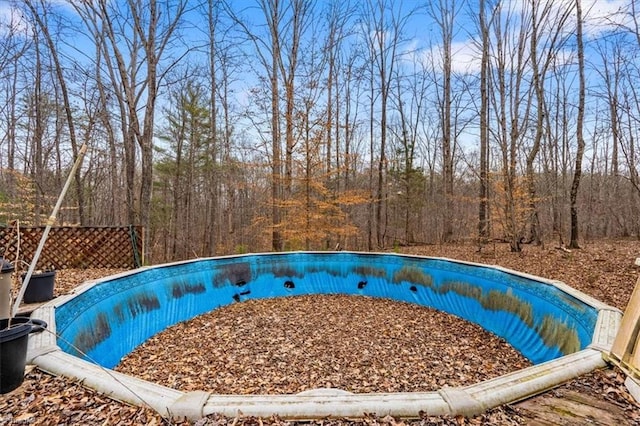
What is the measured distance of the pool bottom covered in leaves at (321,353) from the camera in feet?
10.00

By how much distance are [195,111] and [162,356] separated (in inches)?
446

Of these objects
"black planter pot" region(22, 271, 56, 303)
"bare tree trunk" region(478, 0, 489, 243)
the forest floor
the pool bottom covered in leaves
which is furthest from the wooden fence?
"bare tree trunk" region(478, 0, 489, 243)

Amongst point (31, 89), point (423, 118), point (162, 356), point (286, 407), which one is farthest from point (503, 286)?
point (31, 89)

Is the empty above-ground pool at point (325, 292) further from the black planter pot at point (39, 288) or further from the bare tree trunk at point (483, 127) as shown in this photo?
the bare tree trunk at point (483, 127)

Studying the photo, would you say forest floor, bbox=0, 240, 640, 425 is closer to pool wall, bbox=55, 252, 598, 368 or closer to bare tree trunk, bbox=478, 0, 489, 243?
pool wall, bbox=55, 252, 598, 368

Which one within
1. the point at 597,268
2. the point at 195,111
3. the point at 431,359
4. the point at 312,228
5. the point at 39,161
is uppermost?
the point at 195,111

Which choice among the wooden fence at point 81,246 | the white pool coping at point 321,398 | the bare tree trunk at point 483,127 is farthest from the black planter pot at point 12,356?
the bare tree trunk at point 483,127

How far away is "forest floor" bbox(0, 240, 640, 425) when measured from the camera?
1.67m

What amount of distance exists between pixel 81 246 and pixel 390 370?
7.00 meters

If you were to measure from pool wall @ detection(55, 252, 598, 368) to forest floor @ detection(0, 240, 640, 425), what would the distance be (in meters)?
0.30

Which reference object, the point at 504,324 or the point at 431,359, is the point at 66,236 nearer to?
the point at 431,359

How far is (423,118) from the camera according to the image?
1475cm

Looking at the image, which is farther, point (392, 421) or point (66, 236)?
point (66, 236)

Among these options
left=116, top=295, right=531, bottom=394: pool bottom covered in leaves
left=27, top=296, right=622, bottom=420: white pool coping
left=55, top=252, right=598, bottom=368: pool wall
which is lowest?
left=116, top=295, right=531, bottom=394: pool bottom covered in leaves
